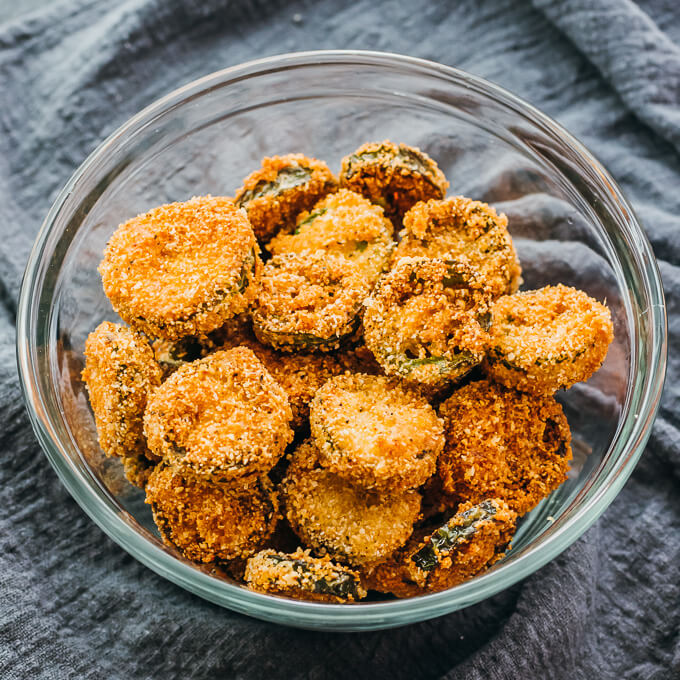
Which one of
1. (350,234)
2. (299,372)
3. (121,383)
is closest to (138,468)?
(121,383)

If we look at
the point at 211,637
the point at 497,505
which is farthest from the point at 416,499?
the point at 211,637

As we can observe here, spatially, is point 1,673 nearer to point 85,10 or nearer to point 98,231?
point 98,231

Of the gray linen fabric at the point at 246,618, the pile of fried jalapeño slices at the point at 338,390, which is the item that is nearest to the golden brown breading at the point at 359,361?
the pile of fried jalapeño slices at the point at 338,390

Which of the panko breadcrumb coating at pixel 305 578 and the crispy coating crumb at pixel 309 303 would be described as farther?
the crispy coating crumb at pixel 309 303

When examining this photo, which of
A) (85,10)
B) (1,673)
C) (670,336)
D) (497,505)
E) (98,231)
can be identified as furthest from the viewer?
(85,10)

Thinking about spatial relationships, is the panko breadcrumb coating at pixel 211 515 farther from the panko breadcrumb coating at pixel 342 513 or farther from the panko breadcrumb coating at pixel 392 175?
the panko breadcrumb coating at pixel 392 175

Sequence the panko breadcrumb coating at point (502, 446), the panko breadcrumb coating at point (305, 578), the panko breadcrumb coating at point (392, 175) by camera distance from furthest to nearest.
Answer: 1. the panko breadcrumb coating at point (392, 175)
2. the panko breadcrumb coating at point (502, 446)
3. the panko breadcrumb coating at point (305, 578)

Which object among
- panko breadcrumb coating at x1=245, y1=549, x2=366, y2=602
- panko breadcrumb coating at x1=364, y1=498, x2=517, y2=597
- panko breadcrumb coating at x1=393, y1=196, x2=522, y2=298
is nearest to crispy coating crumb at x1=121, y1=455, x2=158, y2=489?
panko breadcrumb coating at x1=245, y1=549, x2=366, y2=602

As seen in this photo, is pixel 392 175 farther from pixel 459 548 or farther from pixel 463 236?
pixel 459 548
